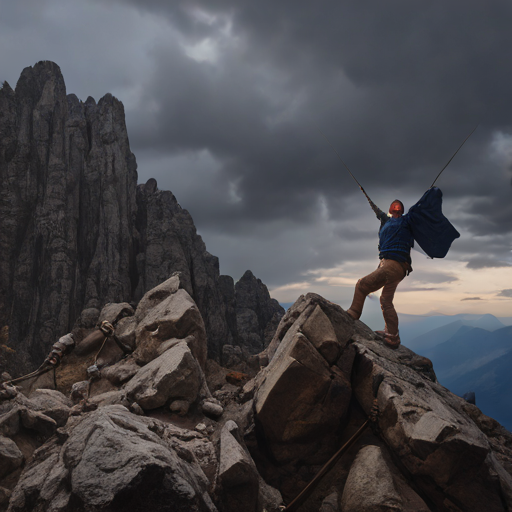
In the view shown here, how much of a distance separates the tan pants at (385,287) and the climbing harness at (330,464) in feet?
9.26

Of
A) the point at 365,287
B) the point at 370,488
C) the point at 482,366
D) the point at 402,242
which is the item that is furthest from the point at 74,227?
the point at 482,366

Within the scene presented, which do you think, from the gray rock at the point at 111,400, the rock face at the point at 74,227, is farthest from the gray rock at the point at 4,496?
the rock face at the point at 74,227

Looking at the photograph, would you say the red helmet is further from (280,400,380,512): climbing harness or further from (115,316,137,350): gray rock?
(115,316,137,350): gray rock

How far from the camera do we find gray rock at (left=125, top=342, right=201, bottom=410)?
24.5ft

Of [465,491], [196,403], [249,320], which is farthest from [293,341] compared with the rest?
[249,320]

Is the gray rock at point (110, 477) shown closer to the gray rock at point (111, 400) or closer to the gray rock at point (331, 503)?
the gray rock at point (331, 503)

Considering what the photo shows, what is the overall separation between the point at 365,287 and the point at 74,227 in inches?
2405

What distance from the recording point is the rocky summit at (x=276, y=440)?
4.35m

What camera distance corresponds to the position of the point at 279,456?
676cm

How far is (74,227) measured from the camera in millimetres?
58562

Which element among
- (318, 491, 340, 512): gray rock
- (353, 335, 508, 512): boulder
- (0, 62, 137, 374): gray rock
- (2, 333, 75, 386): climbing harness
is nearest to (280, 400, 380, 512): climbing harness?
(353, 335, 508, 512): boulder

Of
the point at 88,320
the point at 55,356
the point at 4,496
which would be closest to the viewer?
the point at 4,496

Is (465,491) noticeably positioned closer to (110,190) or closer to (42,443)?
(42,443)

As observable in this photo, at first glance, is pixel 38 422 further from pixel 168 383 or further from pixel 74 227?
pixel 74 227
